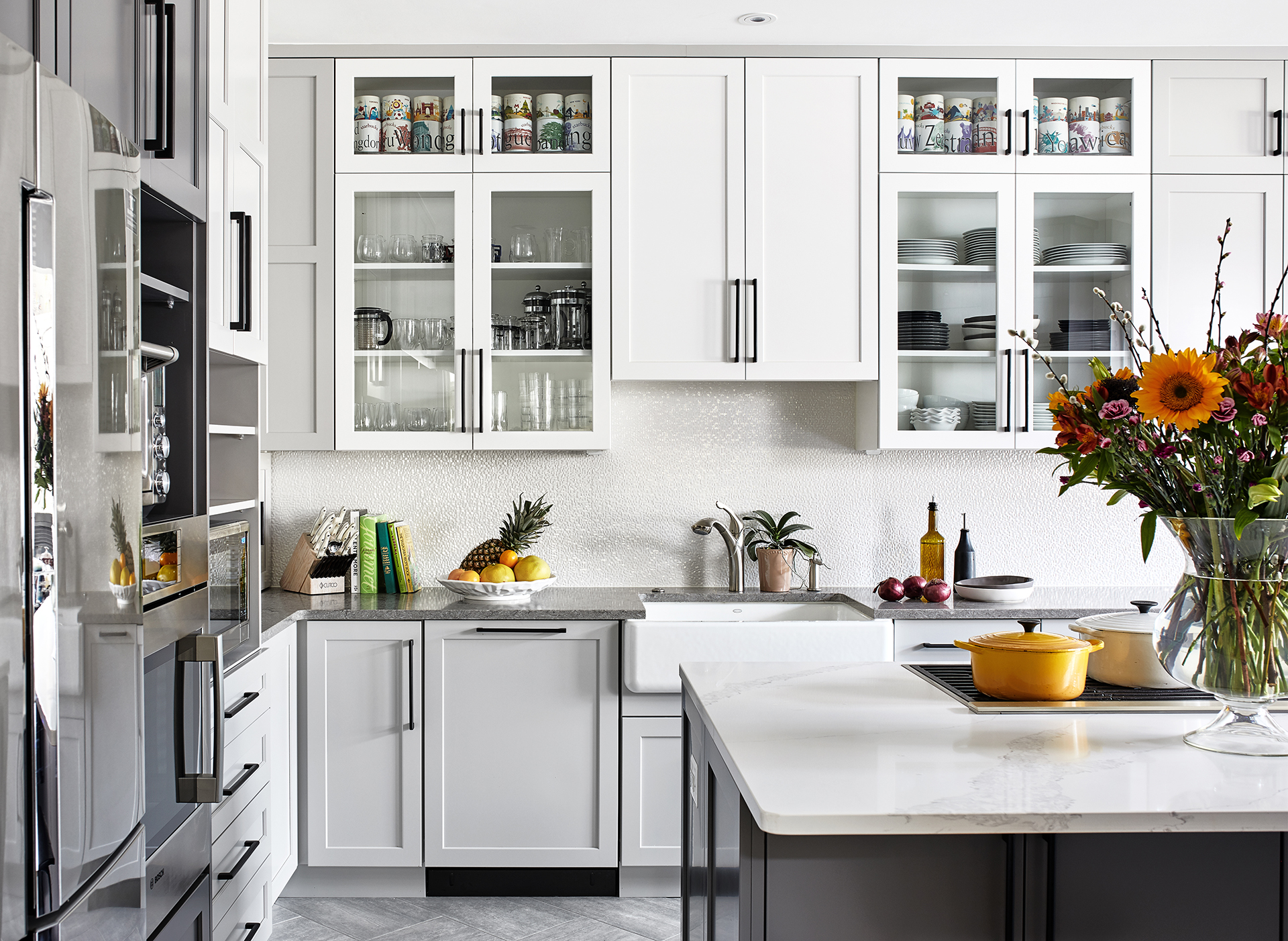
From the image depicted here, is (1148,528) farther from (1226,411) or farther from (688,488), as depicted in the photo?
(688,488)

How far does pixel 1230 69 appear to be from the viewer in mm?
3105

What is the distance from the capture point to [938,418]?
3131mm

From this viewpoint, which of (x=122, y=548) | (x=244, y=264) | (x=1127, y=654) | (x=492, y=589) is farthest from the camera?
(x=492, y=589)

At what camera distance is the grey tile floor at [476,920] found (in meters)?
2.67

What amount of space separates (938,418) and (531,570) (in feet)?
4.52

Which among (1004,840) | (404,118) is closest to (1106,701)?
(1004,840)

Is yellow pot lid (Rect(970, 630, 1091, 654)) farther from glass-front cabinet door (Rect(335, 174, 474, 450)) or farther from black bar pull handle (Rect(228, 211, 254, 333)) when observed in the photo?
glass-front cabinet door (Rect(335, 174, 474, 450))

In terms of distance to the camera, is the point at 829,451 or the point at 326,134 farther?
the point at 829,451

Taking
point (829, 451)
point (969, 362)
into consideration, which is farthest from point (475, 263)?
point (969, 362)

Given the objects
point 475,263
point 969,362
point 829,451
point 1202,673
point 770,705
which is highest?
point 475,263

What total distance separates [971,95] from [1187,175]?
Answer: 2.39ft

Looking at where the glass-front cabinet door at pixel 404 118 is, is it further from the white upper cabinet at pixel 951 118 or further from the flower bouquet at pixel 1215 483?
the flower bouquet at pixel 1215 483

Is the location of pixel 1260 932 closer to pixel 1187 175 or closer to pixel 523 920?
pixel 523 920

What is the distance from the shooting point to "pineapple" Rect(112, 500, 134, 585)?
1.17 m
